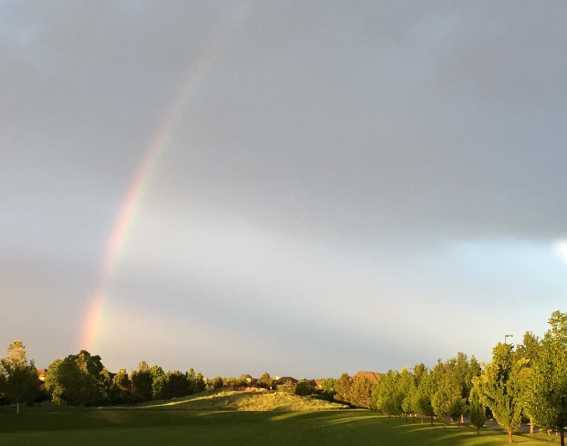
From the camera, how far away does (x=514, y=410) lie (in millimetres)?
54406

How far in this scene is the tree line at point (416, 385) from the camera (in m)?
45.2

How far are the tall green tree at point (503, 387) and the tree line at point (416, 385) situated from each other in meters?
0.09

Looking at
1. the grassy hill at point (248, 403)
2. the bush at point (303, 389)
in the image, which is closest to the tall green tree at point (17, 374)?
the grassy hill at point (248, 403)

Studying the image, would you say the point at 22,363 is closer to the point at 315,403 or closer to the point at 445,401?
the point at 315,403

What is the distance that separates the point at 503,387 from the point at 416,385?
45603mm

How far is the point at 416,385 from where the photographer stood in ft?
325

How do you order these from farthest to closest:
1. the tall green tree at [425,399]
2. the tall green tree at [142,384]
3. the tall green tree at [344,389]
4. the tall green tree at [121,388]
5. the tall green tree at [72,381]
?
the tall green tree at [344,389] → the tall green tree at [142,384] → the tall green tree at [121,388] → the tall green tree at [72,381] → the tall green tree at [425,399]

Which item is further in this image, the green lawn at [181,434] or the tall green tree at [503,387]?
the tall green tree at [503,387]

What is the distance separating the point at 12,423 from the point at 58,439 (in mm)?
25732

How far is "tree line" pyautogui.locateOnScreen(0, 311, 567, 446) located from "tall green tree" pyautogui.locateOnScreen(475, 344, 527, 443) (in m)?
0.09

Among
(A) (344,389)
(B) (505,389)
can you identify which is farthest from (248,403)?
(B) (505,389)

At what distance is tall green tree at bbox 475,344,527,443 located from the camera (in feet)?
178

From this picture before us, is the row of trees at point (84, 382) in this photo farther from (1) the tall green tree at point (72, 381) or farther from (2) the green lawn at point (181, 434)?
(2) the green lawn at point (181, 434)

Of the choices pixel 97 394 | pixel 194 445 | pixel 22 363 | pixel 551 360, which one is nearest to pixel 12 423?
pixel 22 363
